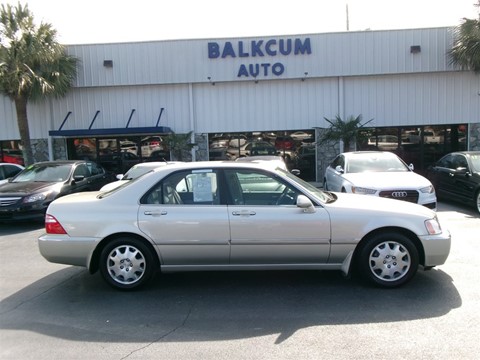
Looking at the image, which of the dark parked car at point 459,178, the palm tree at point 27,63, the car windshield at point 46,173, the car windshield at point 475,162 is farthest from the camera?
the palm tree at point 27,63

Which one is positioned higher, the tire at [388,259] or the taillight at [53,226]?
the taillight at [53,226]

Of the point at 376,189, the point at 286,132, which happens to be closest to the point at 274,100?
the point at 286,132

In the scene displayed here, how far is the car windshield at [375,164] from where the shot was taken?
33.0 feet

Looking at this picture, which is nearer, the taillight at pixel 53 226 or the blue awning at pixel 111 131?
the taillight at pixel 53 226

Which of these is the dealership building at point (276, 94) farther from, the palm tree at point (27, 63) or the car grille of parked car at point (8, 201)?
the car grille of parked car at point (8, 201)

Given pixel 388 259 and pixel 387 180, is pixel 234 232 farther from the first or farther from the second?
pixel 387 180

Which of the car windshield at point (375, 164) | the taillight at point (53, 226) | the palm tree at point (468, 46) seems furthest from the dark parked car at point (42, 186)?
the palm tree at point (468, 46)

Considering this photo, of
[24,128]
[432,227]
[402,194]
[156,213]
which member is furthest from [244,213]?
[24,128]

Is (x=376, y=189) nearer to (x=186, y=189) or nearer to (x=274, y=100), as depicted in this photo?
(x=186, y=189)

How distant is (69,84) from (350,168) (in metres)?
11.6

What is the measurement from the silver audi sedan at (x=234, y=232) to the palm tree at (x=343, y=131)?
10.6 m

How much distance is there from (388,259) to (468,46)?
42.8ft

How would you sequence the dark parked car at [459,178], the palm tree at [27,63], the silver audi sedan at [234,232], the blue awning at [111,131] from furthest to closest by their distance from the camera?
the blue awning at [111,131]
the palm tree at [27,63]
the dark parked car at [459,178]
the silver audi sedan at [234,232]

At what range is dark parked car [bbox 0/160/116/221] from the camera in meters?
9.22
